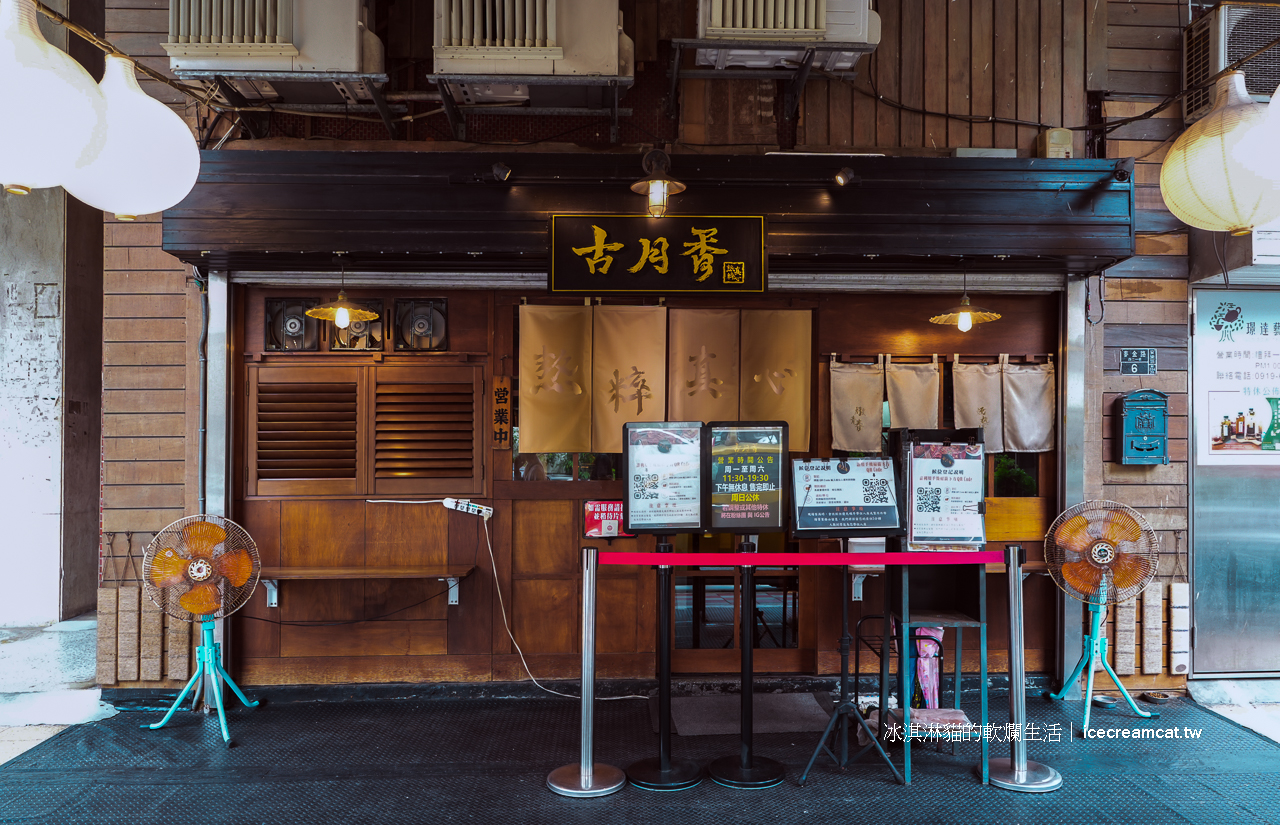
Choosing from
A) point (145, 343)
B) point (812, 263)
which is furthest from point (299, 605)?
point (812, 263)

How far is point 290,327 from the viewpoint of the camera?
20.6 ft

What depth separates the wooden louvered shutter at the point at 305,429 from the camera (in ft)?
20.6

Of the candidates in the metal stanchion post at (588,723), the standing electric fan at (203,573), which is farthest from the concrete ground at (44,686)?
the metal stanchion post at (588,723)

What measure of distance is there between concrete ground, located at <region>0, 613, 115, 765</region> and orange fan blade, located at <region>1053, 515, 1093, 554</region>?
742 cm

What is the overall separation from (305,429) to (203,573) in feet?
4.56

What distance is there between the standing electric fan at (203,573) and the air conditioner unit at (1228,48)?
27.2ft

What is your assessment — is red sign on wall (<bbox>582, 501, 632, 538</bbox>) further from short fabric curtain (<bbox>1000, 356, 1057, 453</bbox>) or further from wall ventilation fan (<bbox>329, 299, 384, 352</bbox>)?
short fabric curtain (<bbox>1000, 356, 1057, 453</bbox>)

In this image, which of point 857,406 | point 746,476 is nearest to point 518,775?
point 746,476

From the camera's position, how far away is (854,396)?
20.6 feet

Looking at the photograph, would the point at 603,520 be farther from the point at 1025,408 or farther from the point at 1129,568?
the point at 1129,568

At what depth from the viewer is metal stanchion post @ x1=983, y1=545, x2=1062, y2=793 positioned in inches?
182

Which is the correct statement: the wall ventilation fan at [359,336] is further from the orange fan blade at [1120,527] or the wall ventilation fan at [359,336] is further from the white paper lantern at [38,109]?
the orange fan blade at [1120,527]

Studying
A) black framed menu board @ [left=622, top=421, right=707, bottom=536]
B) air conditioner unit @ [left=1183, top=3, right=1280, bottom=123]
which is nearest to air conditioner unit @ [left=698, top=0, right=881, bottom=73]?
air conditioner unit @ [left=1183, top=3, right=1280, bottom=123]

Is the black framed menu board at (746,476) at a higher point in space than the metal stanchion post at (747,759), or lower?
higher
